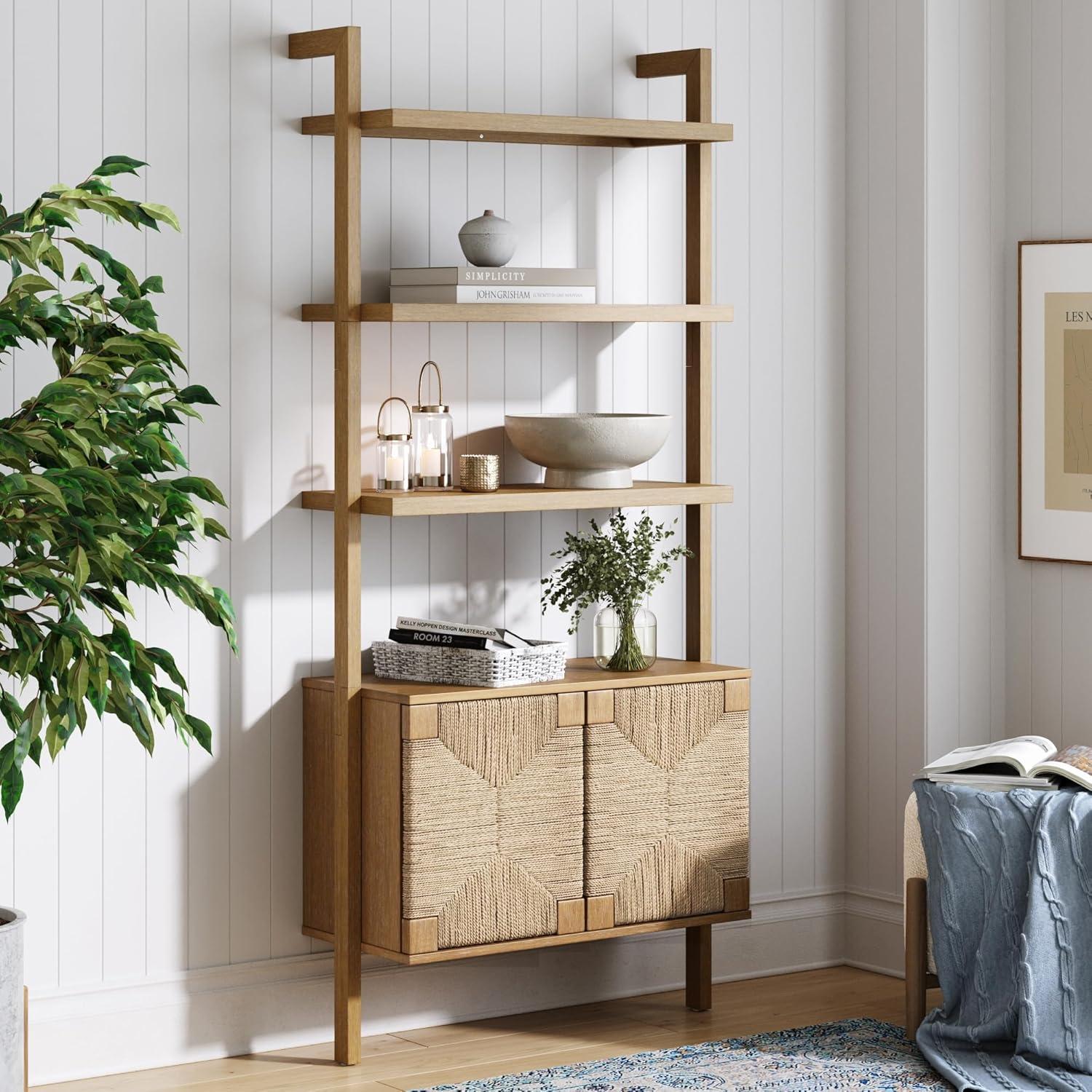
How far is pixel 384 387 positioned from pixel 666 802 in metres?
1.05

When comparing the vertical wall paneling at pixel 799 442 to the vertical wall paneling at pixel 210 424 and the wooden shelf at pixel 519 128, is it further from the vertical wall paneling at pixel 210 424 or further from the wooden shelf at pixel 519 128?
the vertical wall paneling at pixel 210 424

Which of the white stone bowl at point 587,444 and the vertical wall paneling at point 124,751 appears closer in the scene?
the vertical wall paneling at point 124,751

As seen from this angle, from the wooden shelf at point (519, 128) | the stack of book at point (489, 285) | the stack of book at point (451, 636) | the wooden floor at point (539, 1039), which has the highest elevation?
the wooden shelf at point (519, 128)

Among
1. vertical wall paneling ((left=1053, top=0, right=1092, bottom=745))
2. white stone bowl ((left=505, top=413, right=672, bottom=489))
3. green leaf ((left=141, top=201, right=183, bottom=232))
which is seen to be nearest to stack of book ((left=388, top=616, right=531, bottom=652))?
white stone bowl ((left=505, top=413, right=672, bottom=489))

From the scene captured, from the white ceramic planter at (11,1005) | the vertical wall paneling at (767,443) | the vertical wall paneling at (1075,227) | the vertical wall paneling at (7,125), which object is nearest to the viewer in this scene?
the white ceramic planter at (11,1005)

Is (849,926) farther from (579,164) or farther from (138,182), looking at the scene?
(138,182)

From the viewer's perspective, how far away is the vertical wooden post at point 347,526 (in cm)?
353

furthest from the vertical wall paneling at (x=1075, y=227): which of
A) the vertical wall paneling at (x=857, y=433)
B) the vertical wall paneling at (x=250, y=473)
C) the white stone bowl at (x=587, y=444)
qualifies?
the vertical wall paneling at (x=250, y=473)

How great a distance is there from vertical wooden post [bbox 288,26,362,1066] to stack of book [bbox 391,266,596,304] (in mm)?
143

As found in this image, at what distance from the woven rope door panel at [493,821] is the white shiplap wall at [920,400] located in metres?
1.04

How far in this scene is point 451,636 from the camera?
367 centimetres

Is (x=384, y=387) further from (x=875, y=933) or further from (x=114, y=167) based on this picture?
(x=875, y=933)

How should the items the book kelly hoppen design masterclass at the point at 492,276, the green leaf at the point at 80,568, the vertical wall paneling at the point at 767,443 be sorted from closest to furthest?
the green leaf at the point at 80,568 → the book kelly hoppen design masterclass at the point at 492,276 → the vertical wall paneling at the point at 767,443

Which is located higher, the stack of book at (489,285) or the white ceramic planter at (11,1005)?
the stack of book at (489,285)
